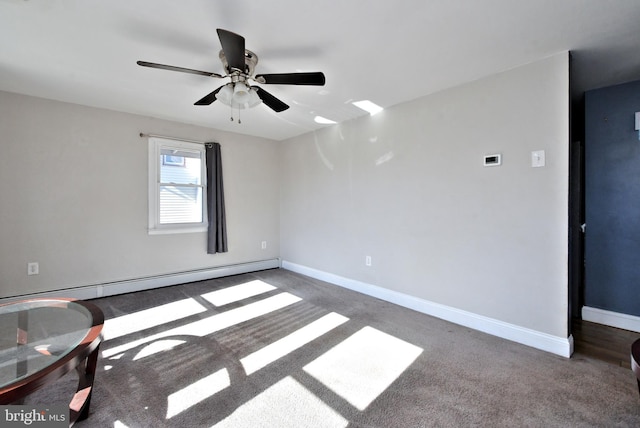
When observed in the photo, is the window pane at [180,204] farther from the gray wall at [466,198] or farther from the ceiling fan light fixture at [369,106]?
the ceiling fan light fixture at [369,106]

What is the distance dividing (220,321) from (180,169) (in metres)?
2.37

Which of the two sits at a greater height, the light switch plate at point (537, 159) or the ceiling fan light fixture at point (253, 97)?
the ceiling fan light fixture at point (253, 97)

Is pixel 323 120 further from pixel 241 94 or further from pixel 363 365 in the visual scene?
pixel 363 365

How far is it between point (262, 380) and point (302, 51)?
2386 millimetres

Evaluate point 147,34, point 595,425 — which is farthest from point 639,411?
point 147,34

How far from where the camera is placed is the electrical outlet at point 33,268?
2982 mm

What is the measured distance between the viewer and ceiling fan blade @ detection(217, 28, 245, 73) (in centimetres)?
153

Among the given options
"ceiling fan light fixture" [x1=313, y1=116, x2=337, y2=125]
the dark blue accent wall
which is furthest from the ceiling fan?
the dark blue accent wall

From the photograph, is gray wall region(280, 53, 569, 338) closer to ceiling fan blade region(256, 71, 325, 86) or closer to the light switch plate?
the light switch plate

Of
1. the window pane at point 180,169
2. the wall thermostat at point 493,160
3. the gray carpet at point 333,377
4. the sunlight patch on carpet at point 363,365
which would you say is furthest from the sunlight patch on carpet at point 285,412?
the window pane at point 180,169

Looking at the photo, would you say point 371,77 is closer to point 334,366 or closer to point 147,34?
point 147,34

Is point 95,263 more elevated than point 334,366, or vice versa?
point 95,263

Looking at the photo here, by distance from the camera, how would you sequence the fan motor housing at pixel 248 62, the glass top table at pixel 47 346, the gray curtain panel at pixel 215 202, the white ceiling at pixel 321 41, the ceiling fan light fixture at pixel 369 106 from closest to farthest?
the glass top table at pixel 47 346
the white ceiling at pixel 321 41
the fan motor housing at pixel 248 62
the ceiling fan light fixture at pixel 369 106
the gray curtain panel at pixel 215 202

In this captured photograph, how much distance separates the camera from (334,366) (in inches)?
77.5
